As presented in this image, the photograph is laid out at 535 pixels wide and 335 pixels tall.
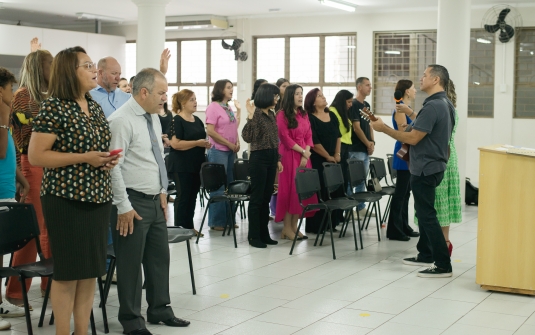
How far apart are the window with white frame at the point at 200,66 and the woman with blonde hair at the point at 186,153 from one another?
26.4 feet

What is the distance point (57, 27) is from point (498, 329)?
14.9 m

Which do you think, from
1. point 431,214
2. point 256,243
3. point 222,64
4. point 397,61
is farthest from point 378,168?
point 222,64

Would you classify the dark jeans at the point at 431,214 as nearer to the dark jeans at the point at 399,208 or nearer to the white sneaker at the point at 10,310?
the dark jeans at the point at 399,208

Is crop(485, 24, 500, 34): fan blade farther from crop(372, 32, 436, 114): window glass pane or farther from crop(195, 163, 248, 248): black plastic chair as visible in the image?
crop(195, 163, 248, 248): black plastic chair

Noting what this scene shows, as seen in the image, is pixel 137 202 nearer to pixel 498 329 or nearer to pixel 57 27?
pixel 498 329

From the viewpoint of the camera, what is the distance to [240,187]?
7074 mm

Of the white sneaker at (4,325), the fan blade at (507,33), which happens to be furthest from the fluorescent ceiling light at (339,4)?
the white sneaker at (4,325)

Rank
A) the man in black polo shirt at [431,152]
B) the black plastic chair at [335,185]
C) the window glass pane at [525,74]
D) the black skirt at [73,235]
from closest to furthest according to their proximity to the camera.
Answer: the black skirt at [73,235] → the man in black polo shirt at [431,152] → the black plastic chair at [335,185] → the window glass pane at [525,74]

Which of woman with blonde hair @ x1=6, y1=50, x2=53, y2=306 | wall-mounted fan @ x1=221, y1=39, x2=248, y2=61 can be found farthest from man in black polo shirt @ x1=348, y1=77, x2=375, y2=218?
wall-mounted fan @ x1=221, y1=39, x2=248, y2=61

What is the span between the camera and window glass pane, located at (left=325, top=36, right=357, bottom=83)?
45.0ft

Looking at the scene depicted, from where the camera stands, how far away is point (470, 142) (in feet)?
41.0

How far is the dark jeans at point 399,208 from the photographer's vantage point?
6836 millimetres

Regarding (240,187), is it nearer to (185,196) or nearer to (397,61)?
(185,196)

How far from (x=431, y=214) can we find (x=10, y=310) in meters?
3.19
